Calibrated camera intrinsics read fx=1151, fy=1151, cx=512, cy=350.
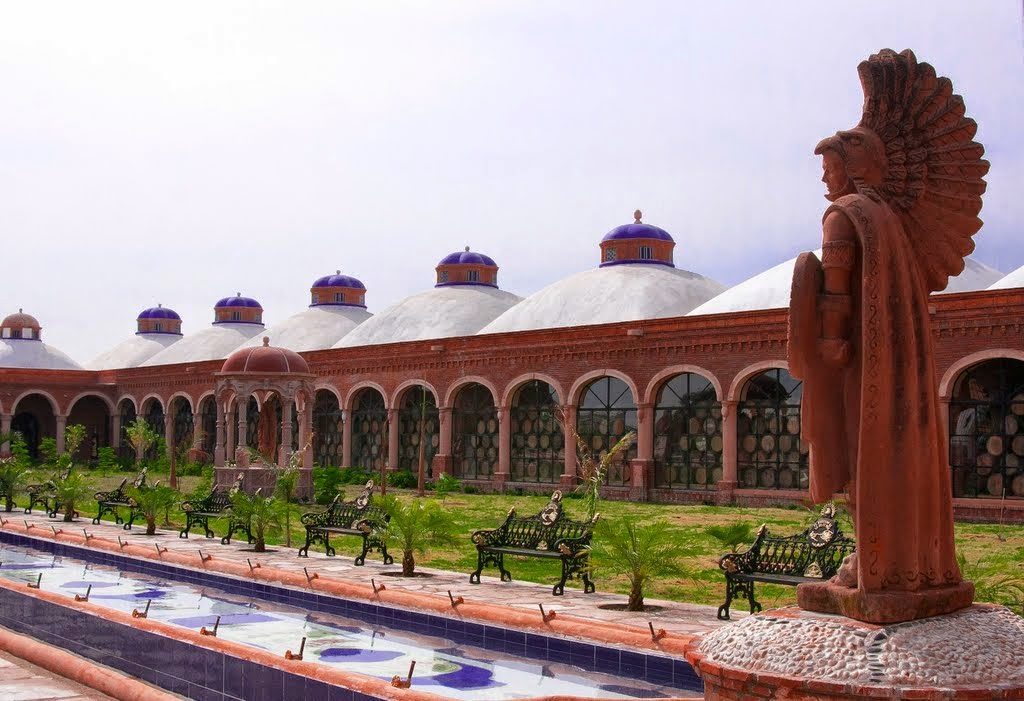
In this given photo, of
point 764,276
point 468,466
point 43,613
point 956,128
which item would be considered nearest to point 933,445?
point 956,128

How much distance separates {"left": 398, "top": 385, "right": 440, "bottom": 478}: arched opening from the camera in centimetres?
3462

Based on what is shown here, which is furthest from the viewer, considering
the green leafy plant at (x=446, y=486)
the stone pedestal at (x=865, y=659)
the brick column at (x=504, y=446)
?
the brick column at (x=504, y=446)

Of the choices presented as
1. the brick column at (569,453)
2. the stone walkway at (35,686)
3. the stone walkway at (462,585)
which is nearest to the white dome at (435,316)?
the brick column at (569,453)

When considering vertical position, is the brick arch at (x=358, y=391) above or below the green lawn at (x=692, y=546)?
above

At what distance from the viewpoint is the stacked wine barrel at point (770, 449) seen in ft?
83.6

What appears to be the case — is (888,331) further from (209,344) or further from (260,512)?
(209,344)

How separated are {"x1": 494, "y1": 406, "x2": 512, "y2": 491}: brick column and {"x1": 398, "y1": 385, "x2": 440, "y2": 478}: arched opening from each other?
11.2ft

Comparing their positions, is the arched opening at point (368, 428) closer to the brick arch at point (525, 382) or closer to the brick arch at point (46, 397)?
the brick arch at point (525, 382)

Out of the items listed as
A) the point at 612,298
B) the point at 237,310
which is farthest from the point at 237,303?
the point at 612,298

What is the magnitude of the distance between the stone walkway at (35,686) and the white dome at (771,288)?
21327mm

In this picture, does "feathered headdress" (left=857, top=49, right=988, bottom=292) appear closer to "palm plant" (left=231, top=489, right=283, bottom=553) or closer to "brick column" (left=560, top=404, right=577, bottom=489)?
"palm plant" (left=231, top=489, right=283, bottom=553)

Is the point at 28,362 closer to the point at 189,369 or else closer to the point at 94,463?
the point at 94,463

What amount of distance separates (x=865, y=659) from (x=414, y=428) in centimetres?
3133

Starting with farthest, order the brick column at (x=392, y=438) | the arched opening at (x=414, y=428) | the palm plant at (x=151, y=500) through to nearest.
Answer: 1. the brick column at (x=392, y=438)
2. the arched opening at (x=414, y=428)
3. the palm plant at (x=151, y=500)
